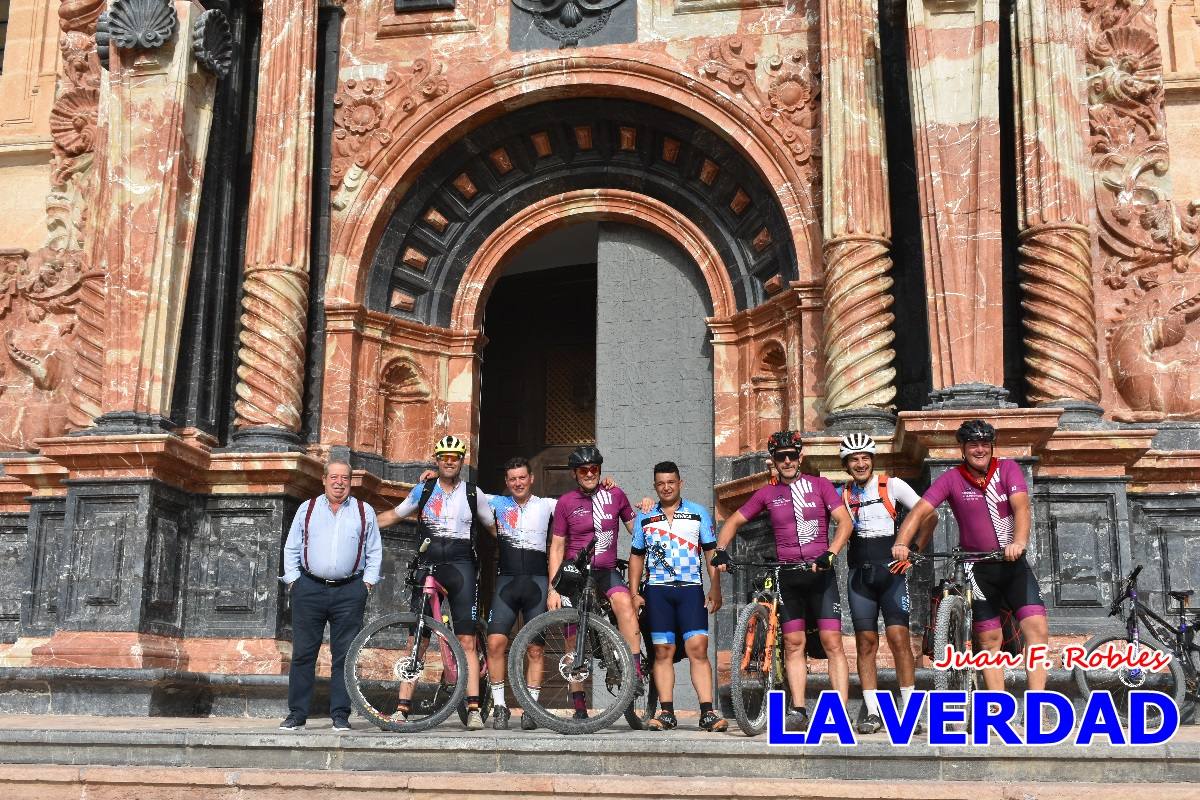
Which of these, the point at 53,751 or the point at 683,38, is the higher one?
the point at 683,38

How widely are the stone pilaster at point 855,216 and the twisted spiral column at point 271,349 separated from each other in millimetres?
5002

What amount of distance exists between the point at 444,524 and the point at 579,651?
1480mm

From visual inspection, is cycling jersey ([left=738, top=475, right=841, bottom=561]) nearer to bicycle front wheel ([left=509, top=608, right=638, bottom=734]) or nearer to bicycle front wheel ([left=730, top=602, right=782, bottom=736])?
bicycle front wheel ([left=730, top=602, right=782, bottom=736])

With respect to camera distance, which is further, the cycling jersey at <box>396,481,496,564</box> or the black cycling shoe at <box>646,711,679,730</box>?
the cycling jersey at <box>396,481,496,564</box>

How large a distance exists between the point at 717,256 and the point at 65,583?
690 cm

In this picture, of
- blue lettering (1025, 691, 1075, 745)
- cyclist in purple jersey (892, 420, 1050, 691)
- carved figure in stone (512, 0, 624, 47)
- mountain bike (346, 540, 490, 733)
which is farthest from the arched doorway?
blue lettering (1025, 691, 1075, 745)

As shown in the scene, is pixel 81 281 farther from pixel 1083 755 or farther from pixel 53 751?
pixel 1083 755

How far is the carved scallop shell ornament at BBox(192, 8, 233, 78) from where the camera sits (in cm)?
1259

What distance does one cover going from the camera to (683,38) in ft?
43.2

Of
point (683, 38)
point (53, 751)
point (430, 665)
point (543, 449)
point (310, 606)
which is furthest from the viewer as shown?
point (543, 449)

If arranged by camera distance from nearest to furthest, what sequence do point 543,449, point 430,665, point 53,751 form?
point 53,751, point 430,665, point 543,449

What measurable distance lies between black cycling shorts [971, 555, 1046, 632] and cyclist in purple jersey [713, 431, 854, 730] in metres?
0.87

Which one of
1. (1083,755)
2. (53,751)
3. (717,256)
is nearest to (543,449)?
(717,256)

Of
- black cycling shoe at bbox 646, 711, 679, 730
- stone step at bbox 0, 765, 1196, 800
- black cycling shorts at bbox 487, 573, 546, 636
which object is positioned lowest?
stone step at bbox 0, 765, 1196, 800
